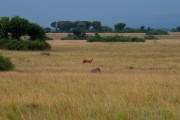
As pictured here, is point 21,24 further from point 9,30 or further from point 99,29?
point 99,29

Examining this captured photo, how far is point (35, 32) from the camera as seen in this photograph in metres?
65.5

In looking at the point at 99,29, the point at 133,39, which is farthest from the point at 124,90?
the point at 99,29

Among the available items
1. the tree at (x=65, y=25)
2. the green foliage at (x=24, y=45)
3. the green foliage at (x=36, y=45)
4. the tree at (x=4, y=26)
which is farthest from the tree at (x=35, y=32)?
the tree at (x=65, y=25)

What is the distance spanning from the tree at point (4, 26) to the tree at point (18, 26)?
0.57 meters

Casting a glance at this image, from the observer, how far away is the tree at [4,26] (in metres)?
63.7

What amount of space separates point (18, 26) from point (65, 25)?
4848 inches

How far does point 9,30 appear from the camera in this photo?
64.6m

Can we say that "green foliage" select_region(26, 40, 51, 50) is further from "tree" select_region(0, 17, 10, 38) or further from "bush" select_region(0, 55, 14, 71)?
"bush" select_region(0, 55, 14, 71)

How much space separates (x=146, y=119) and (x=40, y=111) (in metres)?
1.99

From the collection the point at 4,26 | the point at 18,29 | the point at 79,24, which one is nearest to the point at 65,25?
the point at 79,24

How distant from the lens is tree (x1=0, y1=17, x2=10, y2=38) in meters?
63.7

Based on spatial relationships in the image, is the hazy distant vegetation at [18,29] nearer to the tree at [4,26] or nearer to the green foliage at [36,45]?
the tree at [4,26]

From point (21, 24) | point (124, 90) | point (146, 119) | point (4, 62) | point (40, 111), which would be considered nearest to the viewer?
point (146, 119)

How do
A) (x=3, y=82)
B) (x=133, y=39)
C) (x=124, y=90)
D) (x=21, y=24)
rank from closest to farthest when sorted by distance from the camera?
(x=124, y=90) < (x=3, y=82) < (x=21, y=24) < (x=133, y=39)
